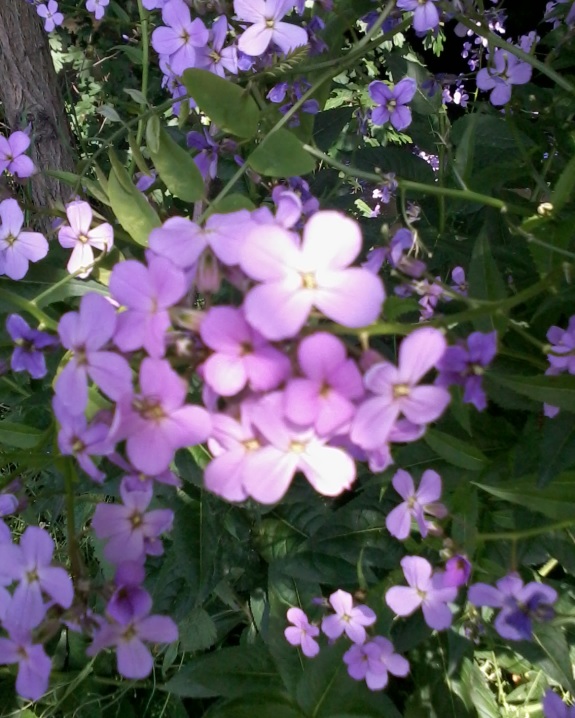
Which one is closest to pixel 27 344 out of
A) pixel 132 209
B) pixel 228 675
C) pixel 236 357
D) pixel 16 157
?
pixel 132 209

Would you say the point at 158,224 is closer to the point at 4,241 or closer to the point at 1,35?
the point at 4,241

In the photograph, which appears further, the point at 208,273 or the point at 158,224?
the point at 158,224

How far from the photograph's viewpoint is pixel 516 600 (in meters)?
0.67

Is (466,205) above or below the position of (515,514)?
above

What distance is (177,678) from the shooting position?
3.20ft

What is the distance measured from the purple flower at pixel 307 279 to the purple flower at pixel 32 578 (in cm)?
26

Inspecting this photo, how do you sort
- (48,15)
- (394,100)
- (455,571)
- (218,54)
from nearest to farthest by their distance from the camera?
1. (455,571)
2. (218,54)
3. (394,100)
4. (48,15)

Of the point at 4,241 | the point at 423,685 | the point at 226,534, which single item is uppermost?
the point at 4,241

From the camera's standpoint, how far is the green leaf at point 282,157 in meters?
0.64

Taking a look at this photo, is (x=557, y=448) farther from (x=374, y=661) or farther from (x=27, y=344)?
(x=27, y=344)

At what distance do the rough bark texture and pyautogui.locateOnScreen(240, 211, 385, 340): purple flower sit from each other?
4.12 ft

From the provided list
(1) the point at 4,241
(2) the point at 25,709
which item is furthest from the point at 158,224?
(2) the point at 25,709

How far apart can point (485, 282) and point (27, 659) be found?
1.66 ft

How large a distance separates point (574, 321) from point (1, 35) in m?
1.50
